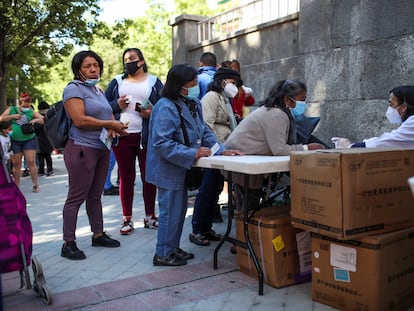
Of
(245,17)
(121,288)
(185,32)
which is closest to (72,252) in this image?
(121,288)

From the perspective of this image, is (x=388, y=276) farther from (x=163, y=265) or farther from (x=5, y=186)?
(x=5, y=186)

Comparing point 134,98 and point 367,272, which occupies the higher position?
point 134,98

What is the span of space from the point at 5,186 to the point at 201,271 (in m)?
1.64

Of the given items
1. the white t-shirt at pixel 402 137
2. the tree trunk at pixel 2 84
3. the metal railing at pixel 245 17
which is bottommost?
the white t-shirt at pixel 402 137

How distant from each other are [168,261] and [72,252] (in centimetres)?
89

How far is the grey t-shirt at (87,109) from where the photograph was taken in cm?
375

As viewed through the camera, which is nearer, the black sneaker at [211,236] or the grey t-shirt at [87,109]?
the grey t-shirt at [87,109]

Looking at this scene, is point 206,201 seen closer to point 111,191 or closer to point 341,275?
point 341,275

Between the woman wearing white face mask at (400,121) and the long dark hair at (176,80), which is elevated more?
the long dark hair at (176,80)

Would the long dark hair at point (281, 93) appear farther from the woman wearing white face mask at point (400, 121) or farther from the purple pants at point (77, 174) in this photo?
the purple pants at point (77, 174)

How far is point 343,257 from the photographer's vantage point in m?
2.83

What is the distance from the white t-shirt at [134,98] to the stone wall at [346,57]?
3.00 m

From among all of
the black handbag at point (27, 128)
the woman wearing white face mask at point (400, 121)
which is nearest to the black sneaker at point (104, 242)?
the woman wearing white face mask at point (400, 121)

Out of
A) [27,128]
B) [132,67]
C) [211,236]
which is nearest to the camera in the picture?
[211,236]
